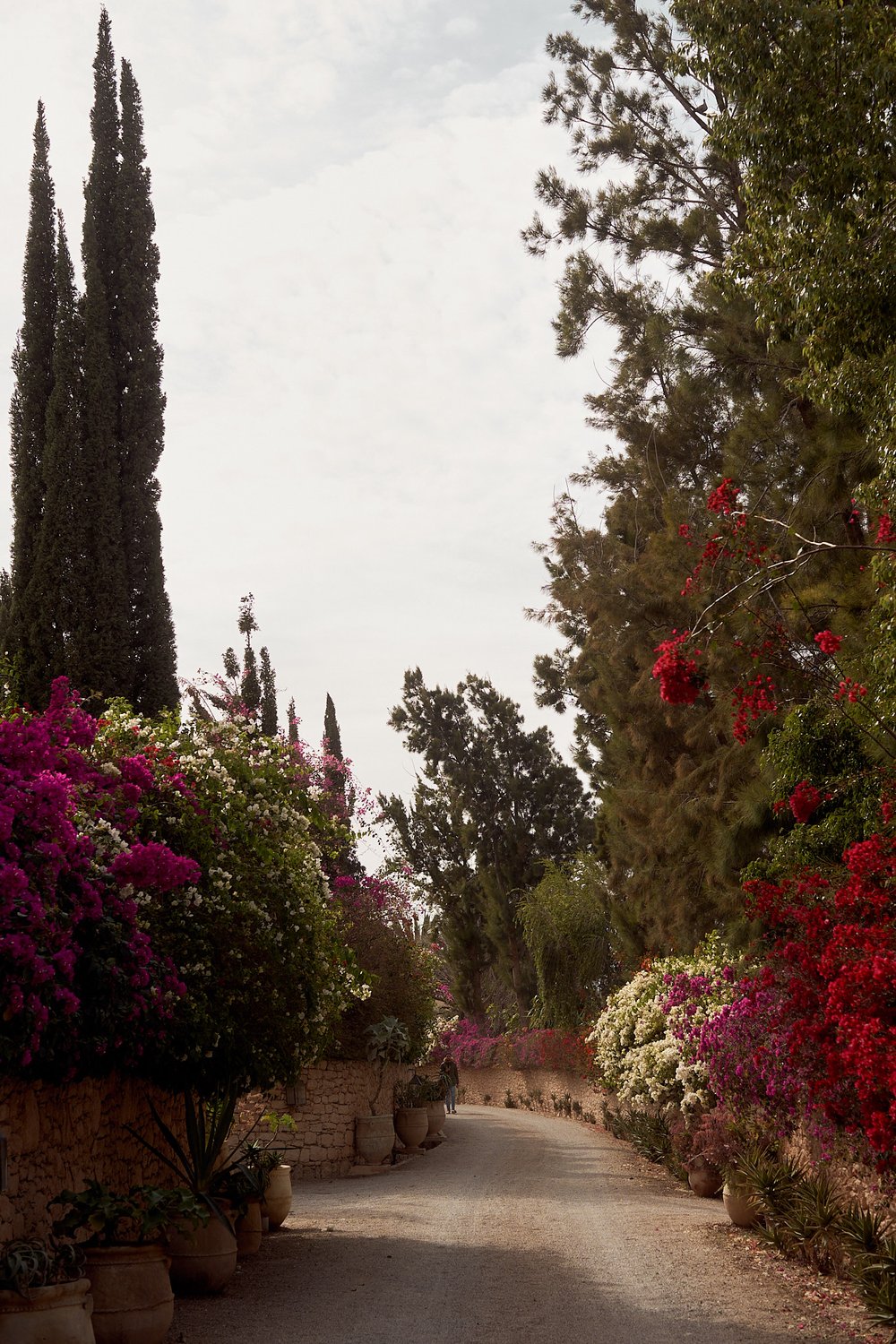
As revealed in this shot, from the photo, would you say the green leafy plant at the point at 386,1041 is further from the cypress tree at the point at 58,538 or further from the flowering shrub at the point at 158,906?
Answer: the cypress tree at the point at 58,538

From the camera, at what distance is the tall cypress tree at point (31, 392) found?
46.8ft

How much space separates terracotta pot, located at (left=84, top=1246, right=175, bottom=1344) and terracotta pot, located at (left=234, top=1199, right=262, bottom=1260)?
2.96m

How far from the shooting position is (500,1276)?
8219 mm

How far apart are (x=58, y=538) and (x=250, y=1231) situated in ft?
29.3

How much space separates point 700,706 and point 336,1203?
774 centimetres

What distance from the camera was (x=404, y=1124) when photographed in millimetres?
18219

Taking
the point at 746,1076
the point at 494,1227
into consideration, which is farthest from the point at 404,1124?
the point at 746,1076

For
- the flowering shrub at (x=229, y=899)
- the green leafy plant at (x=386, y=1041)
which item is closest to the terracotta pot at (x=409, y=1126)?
the green leafy plant at (x=386, y=1041)

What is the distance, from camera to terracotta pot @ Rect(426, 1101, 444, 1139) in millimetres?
19531

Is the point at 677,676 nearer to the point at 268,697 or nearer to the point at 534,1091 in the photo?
the point at 268,697

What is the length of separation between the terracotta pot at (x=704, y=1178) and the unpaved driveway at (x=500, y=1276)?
0.70 ft

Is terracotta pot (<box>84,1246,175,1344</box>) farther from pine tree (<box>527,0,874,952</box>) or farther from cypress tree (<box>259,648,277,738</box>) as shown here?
cypress tree (<box>259,648,277,738</box>)

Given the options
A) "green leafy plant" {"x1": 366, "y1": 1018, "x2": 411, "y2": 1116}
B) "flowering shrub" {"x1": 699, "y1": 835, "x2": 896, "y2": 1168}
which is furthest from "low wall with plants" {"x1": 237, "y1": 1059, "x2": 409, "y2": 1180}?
"flowering shrub" {"x1": 699, "y1": 835, "x2": 896, "y2": 1168}

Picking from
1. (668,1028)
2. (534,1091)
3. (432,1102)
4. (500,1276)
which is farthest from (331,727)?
(500,1276)
